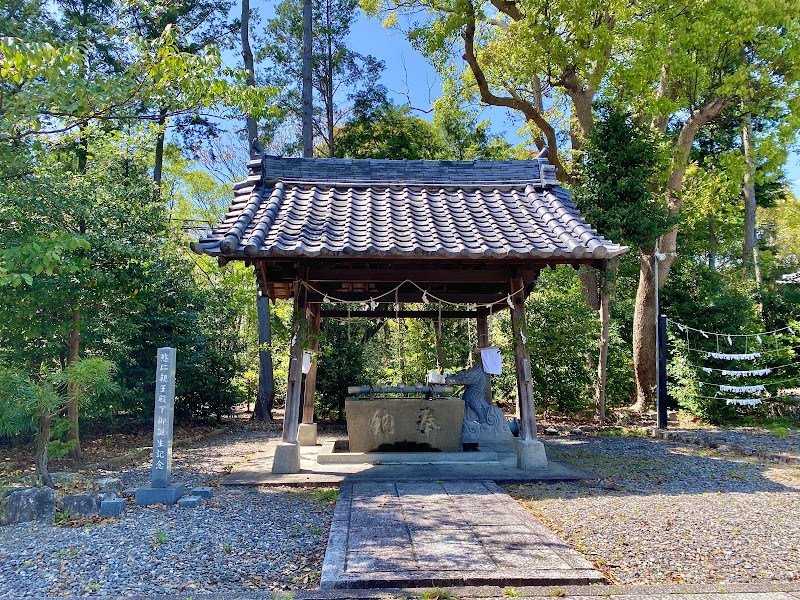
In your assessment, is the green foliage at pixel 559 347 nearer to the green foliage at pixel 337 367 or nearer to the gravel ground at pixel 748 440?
the gravel ground at pixel 748 440

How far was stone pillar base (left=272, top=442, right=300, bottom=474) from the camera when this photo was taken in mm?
6777

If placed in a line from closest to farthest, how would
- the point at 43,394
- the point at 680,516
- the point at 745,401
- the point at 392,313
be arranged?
the point at 680,516 → the point at 43,394 → the point at 392,313 → the point at 745,401

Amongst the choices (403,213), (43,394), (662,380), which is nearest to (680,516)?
(403,213)

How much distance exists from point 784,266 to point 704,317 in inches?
723

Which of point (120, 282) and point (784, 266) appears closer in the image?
point (120, 282)

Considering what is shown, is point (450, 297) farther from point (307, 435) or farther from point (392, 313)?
point (307, 435)

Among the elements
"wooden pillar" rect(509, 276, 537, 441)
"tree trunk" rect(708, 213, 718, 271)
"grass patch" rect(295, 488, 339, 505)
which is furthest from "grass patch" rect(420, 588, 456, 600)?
"tree trunk" rect(708, 213, 718, 271)

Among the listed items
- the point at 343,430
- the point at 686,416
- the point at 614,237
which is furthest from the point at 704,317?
the point at 343,430

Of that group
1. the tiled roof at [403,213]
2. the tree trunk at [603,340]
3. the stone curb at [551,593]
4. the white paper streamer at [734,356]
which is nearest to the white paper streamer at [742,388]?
the white paper streamer at [734,356]

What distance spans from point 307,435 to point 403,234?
13.9 ft

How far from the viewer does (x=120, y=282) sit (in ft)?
26.3

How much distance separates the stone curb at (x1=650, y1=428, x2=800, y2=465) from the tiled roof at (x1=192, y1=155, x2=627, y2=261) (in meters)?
4.72

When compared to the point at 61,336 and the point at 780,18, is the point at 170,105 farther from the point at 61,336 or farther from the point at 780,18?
the point at 780,18

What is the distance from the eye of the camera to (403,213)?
24.1 ft
